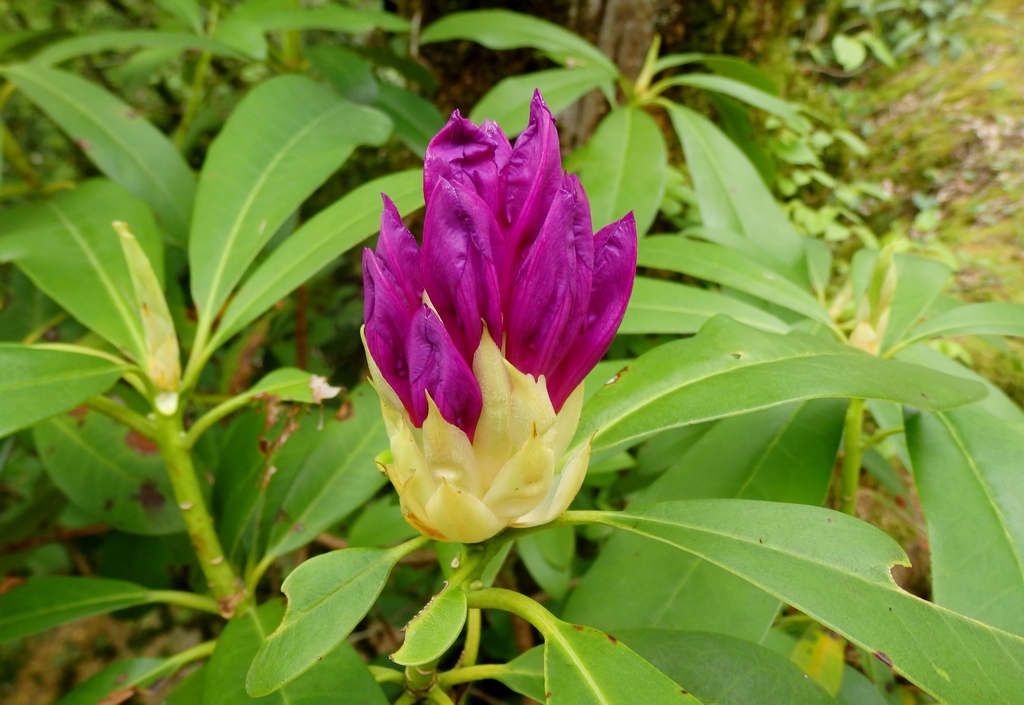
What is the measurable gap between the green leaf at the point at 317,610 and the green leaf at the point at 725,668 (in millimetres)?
287

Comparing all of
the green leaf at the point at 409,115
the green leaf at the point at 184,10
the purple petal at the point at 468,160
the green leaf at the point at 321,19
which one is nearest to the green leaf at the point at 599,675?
the purple petal at the point at 468,160

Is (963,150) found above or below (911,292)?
below

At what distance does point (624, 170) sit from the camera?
1.22 meters

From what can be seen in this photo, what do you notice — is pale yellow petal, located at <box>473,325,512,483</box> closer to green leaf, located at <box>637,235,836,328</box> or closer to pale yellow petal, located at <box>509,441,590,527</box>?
pale yellow petal, located at <box>509,441,590,527</box>

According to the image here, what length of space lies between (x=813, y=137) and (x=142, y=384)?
297 centimetres

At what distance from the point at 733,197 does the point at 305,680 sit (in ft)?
3.64

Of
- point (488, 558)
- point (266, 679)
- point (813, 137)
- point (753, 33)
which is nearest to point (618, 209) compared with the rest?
point (488, 558)

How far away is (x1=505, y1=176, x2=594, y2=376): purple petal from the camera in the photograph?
0.50 meters

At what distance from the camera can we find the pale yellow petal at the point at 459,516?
0.51m

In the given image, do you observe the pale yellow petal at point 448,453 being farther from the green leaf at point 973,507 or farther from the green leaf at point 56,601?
the green leaf at point 56,601

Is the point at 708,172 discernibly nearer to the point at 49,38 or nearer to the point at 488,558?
the point at 488,558

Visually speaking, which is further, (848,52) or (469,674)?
(848,52)

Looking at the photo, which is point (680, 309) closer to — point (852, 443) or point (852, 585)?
point (852, 443)

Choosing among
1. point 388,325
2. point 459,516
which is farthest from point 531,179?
point 459,516
